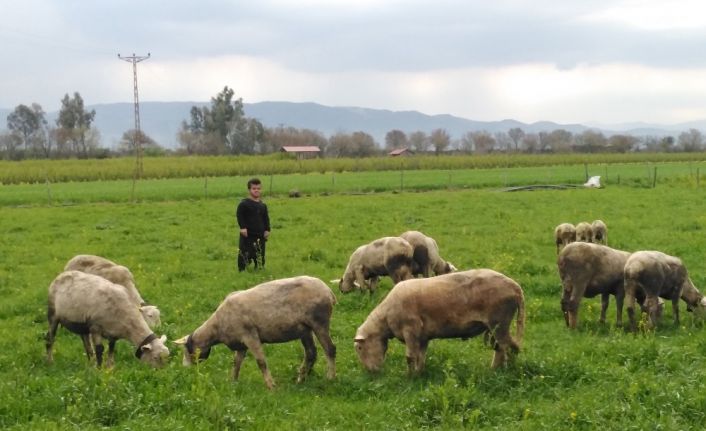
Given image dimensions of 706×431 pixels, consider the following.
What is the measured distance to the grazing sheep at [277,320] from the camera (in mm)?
10516

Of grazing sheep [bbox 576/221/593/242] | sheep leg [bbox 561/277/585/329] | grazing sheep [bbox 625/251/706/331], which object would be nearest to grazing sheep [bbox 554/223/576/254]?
grazing sheep [bbox 576/221/593/242]

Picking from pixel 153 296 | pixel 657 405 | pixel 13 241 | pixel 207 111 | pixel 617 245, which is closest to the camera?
pixel 657 405

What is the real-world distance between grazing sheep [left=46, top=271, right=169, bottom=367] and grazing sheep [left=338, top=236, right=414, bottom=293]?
5.53m

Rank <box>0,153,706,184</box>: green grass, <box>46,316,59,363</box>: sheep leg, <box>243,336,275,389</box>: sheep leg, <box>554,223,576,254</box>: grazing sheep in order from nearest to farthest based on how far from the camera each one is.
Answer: <box>243,336,275,389</box>: sheep leg
<box>46,316,59,363</box>: sheep leg
<box>554,223,576,254</box>: grazing sheep
<box>0,153,706,184</box>: green grass

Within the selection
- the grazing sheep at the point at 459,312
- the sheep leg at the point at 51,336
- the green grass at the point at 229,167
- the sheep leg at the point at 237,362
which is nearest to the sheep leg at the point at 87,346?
the sheep leg at the point at 51,336

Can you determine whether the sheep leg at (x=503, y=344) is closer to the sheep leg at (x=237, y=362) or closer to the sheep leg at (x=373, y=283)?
the sheep leg at (x=237, y=362)

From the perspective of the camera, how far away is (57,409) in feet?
30.0

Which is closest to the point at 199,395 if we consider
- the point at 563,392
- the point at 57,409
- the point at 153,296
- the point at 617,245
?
the point at 57,409

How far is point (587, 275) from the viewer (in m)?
13.0

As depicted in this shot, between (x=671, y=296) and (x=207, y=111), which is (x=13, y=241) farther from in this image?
(x=207, y=111)

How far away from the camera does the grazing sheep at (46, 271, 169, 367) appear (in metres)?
11.2

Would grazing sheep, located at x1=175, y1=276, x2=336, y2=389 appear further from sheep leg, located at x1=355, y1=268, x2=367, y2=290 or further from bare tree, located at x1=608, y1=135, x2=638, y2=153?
bare tree, located at x1=608, y1=135, x2=638, y2=153

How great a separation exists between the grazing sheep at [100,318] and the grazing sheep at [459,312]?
3885mm

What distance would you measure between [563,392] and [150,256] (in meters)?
15.8
